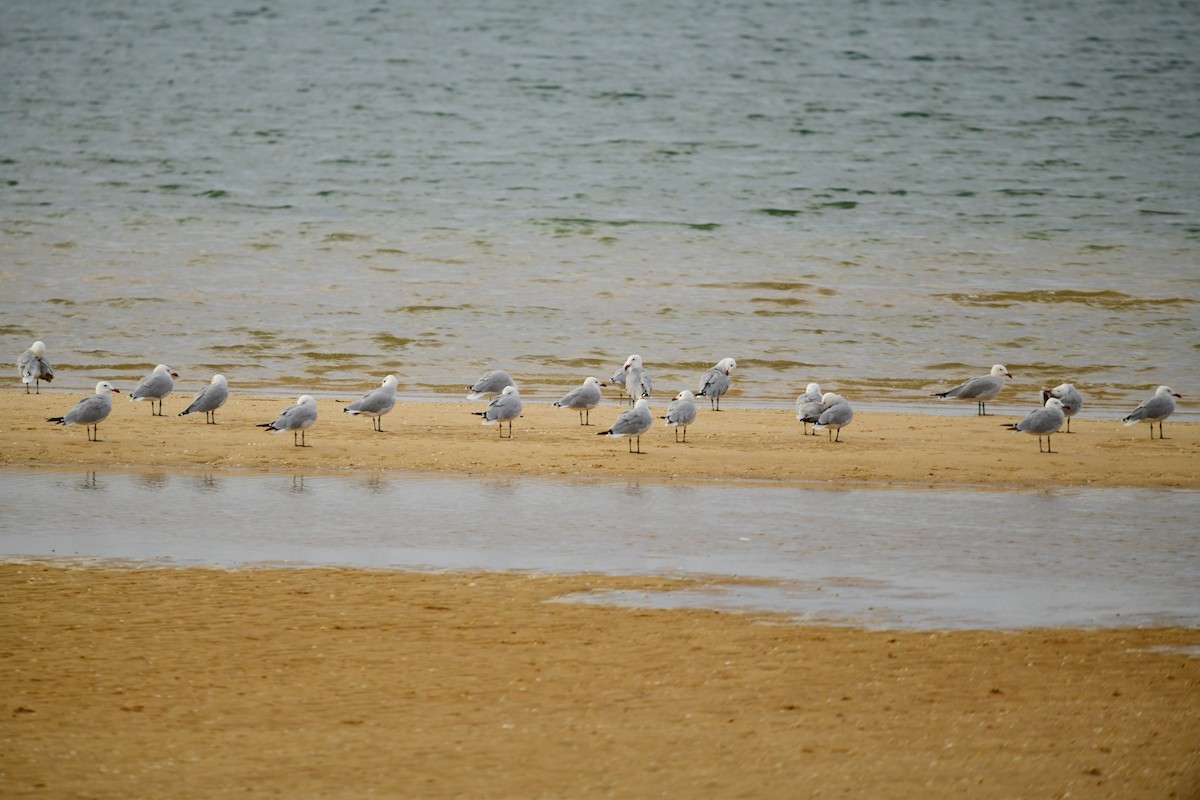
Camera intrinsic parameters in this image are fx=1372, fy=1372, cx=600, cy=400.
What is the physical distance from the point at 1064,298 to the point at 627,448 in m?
20.7

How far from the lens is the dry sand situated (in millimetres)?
6230

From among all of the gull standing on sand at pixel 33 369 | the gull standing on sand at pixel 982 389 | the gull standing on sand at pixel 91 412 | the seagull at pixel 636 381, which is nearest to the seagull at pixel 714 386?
the seagull at pixel 636 381

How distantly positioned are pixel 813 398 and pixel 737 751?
10.8 meters

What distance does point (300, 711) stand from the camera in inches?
276

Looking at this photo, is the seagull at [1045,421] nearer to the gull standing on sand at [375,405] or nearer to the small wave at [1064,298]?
the gull standing on sand at [375,405]

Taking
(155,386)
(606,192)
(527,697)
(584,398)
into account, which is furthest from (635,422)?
(606,192)

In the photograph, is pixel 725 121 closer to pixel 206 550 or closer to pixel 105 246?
pixel 105 246

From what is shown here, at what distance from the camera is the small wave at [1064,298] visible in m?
32.3

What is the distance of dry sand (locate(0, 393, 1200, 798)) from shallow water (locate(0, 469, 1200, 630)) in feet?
1.68

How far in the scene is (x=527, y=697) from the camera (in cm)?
729

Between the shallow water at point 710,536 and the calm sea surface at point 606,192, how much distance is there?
27.9ft

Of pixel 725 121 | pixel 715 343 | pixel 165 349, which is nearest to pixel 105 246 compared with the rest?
pixel 165 349

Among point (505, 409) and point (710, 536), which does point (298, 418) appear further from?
point (710, 536)

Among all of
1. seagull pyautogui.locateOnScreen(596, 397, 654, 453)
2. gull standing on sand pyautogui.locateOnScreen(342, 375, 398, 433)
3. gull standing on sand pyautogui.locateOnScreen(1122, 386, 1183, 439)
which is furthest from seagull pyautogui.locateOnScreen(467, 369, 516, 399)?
gull standing on sand pyautogui.locateOnScreen(1122, 386, 1183, 439)
